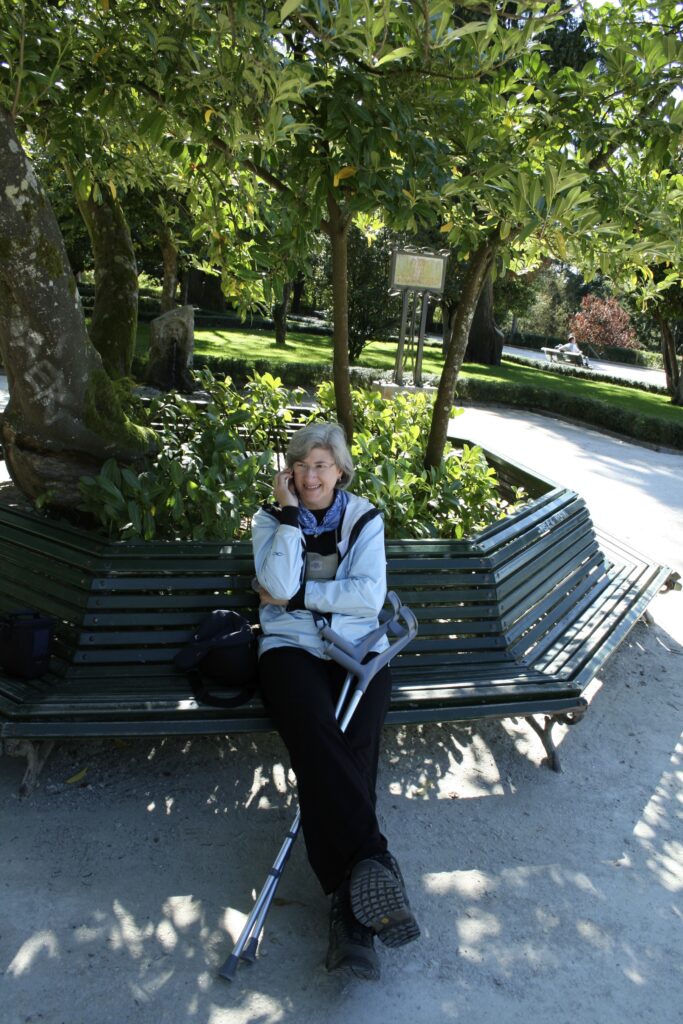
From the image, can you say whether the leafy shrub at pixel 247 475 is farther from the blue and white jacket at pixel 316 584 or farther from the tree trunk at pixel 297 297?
the tree trunk at pixel 297 297

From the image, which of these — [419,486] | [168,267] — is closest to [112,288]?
[419,486]

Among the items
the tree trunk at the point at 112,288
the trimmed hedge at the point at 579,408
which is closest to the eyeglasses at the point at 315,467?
the tree trunk at the point at 112,288

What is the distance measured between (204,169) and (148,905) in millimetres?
4895

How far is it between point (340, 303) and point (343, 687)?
9.99 ft

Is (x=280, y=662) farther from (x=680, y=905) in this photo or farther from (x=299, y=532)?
(x=680, y=905)

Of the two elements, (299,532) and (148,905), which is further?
(299,532)

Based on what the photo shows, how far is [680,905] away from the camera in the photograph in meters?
3.31

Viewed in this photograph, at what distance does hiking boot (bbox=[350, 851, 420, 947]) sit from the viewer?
2730mm

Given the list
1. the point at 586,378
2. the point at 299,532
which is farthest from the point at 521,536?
the point at 586,378

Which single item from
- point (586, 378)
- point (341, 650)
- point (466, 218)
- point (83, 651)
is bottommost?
point (586, 378)

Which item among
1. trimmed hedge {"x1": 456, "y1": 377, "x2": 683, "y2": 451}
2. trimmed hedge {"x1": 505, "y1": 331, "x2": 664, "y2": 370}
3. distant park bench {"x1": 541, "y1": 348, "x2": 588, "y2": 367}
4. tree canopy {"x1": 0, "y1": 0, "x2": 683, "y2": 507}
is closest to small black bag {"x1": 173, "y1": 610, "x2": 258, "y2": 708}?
tree canopy {"x1": 0, "y1": 0, "x2": 683, "y2": 507}

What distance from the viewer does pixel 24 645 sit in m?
3.61

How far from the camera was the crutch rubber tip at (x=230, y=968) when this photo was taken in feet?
8.97

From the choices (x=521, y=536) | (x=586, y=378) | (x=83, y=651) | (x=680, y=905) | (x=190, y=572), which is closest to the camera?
(x=680, y=905)
